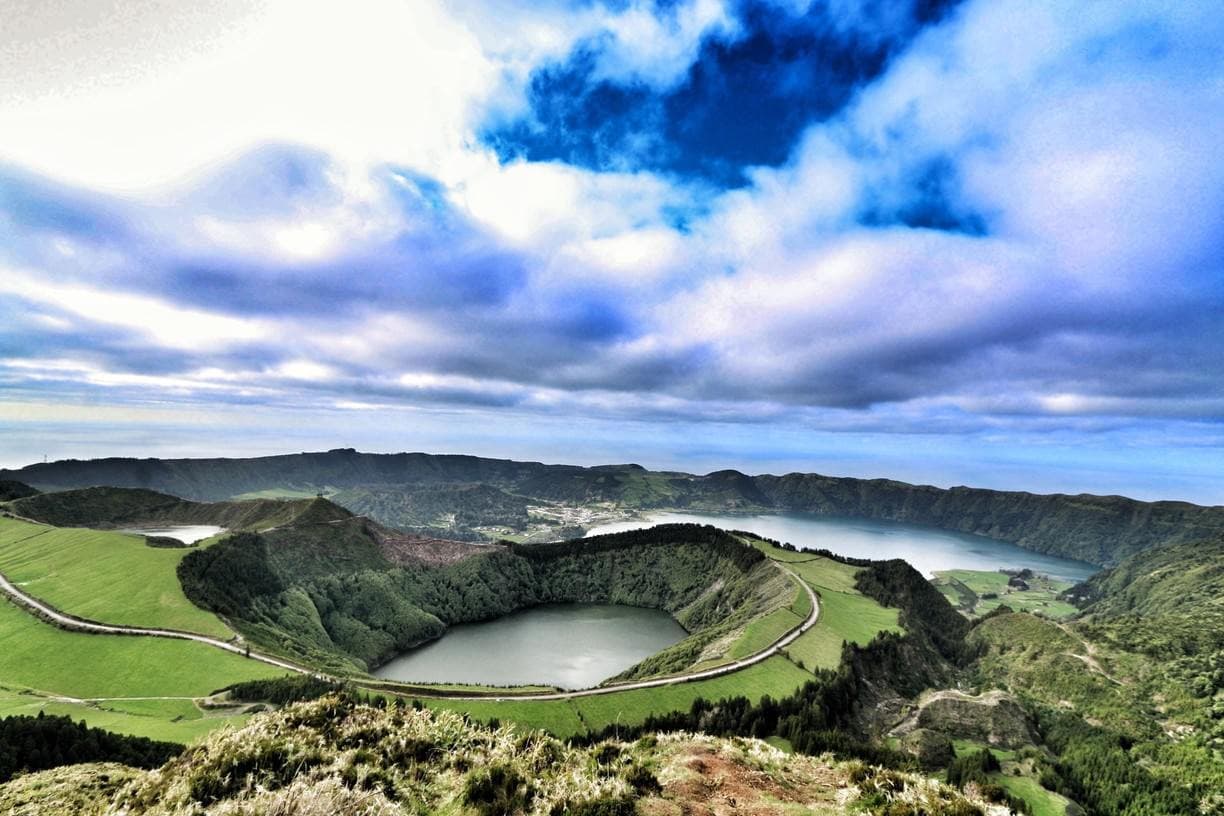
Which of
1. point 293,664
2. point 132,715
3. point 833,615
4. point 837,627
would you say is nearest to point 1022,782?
point 837,627

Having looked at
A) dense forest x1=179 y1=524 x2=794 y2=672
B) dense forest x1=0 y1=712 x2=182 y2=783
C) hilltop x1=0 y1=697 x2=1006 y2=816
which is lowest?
dense forest x1=179 y1=524 x2=794 y2=672

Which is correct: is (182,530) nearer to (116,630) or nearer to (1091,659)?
(116,630)

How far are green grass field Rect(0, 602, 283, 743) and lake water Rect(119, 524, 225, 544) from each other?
75.9m

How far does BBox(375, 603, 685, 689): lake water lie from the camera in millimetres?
106750

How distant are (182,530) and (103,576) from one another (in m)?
75.9

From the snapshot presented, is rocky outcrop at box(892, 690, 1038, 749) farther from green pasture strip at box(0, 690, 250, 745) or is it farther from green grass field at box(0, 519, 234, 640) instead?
green grass field at box(0, 519, 234, 640)

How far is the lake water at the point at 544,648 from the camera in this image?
106750mm

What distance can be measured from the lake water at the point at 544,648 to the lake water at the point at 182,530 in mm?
84427

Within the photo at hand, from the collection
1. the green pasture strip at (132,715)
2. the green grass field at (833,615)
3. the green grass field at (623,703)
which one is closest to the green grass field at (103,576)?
the green pasture strip at (132,715)

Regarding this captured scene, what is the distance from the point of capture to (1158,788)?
54.2 metres

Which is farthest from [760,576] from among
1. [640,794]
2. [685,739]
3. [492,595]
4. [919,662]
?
[640,794]

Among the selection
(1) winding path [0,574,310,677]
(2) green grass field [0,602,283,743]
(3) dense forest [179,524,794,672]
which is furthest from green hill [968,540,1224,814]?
(1) winding path [0,574,310,677]

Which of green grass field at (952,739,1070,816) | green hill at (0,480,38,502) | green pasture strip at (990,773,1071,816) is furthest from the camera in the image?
green hill at (0,480,38,502)

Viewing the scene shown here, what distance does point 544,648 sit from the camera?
12744 cm
